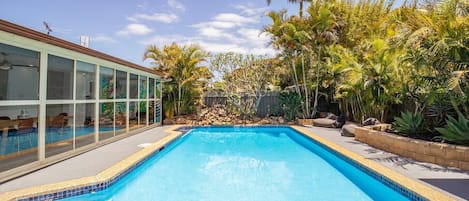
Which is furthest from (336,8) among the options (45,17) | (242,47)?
(45,17)

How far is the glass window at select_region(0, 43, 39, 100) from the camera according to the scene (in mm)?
4781

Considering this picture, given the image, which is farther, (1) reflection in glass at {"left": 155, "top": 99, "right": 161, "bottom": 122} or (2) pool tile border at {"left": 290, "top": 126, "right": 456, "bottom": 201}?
(1) reflection in glass at {"left": 155, "top": 99, "right": 161, "bottom": 122}

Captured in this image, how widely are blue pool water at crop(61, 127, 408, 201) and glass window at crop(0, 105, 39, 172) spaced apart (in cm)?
175

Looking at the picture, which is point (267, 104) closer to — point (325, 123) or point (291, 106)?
Result: point (291, 106)

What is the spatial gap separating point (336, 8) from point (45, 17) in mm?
17597

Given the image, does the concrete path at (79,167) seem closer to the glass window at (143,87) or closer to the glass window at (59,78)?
the glass window at (59,78)

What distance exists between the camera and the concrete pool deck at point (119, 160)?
4145 millimetres

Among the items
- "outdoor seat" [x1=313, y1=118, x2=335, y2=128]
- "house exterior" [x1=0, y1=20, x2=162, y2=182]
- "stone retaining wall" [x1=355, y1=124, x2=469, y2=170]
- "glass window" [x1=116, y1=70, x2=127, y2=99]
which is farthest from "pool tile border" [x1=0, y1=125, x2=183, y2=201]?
"outdoor seat" [x1=313, y1=118, x2=335, y2=128]

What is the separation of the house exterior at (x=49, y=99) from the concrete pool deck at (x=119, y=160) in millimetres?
298

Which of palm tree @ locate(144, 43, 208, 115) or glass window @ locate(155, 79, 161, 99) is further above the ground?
palm tree @ locate(144, 43, 208, 115)

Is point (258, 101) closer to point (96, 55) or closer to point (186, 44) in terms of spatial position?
point (186, 44)

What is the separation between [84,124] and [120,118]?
2047 mm

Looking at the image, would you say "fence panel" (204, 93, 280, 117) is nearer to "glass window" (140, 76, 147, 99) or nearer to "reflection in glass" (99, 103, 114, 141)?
"glass window" (140, 76, 147, 99)

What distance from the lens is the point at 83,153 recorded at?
21.0 ft
